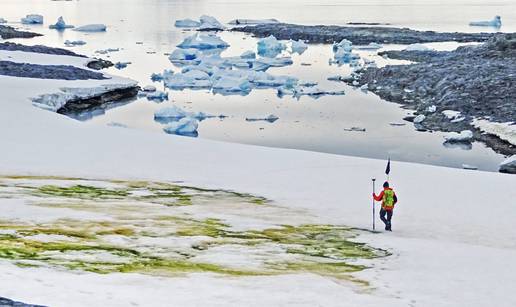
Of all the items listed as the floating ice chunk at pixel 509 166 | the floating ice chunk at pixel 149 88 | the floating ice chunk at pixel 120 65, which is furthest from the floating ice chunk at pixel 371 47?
the floating ice chunk at pixel 509 166

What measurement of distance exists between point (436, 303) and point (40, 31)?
110 m

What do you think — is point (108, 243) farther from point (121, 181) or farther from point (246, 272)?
point (121, 181)

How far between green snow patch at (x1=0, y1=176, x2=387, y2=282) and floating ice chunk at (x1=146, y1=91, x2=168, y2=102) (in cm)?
3048

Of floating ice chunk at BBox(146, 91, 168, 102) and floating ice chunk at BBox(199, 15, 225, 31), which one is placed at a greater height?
floating ice chunk at BBox(199, 15, 225, 31)

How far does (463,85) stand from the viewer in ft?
160

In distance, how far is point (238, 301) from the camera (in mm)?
11969

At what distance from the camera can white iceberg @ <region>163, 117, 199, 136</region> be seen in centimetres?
4209

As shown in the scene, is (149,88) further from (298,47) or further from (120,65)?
(298,47)

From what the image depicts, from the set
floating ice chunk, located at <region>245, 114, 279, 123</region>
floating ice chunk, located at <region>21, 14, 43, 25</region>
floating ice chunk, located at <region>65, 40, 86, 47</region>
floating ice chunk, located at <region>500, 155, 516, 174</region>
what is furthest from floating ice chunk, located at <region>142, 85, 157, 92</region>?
floating ice chunk, located at <region>21, 14, 43, 25</region>

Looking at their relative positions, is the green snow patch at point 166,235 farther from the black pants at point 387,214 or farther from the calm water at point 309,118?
the calm water at point 309,118

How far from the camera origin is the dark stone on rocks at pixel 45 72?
53.3 metres

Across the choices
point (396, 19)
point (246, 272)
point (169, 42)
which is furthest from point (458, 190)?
point (396, 19)

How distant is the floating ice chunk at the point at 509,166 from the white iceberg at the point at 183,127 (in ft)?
52.7

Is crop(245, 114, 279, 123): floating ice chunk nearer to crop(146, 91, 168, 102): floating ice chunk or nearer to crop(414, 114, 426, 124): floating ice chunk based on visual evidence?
crop(414, 114, 426, 124): floating ice chunk
